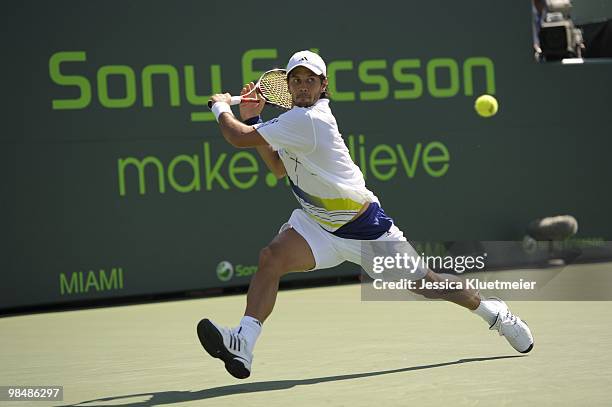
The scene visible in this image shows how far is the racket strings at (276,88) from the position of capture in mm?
5375

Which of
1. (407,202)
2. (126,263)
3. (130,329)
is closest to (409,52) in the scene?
(407,202)

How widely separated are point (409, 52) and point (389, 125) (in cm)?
59

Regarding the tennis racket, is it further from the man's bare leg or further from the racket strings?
the man's bare leg

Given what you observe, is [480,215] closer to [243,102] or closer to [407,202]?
[407,202]

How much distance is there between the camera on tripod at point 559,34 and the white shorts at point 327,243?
4.79 meters

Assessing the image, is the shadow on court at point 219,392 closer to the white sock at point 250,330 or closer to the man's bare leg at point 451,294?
the white sock at point 250,330

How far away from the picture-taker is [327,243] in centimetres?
512

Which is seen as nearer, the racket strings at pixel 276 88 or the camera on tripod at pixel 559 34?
the racket strings at pixel 276 88

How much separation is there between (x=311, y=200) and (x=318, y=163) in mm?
195

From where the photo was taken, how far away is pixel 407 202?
8742mm

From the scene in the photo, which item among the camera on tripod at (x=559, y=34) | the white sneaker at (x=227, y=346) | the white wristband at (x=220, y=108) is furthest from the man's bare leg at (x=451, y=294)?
the camera on tripod at (x=559, y=34)

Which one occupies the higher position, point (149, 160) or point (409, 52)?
point (409, 52)

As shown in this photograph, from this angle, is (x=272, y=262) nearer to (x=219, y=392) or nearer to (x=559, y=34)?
(x=219, y=392)

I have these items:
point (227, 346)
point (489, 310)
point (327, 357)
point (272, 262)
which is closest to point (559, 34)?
point (489, 310)
